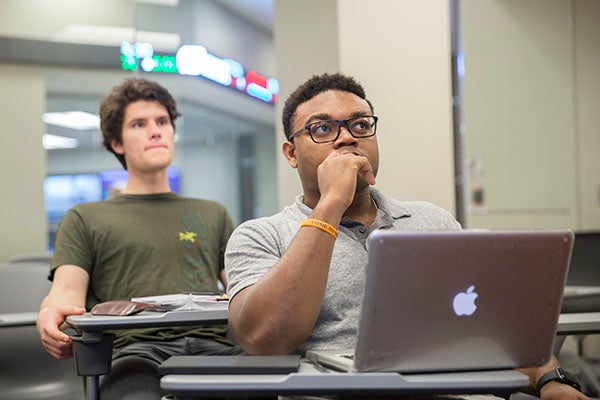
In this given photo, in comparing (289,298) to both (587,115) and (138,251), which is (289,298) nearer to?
(138,251)

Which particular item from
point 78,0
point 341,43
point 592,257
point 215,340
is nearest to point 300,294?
point 215,340

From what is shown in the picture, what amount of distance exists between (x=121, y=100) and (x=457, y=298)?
6.03ft

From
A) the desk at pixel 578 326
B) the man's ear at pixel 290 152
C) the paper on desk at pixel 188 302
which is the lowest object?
the desk at pixel 578 326

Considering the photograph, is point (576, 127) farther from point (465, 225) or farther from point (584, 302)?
point (584, 302)

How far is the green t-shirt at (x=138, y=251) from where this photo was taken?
2.40 m

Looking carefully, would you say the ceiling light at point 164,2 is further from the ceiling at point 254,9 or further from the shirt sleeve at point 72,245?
the shirt sleeve at point 72,245

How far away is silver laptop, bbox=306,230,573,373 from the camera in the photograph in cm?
116

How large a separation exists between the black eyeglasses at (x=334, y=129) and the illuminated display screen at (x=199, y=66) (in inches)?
134

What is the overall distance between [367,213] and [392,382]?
82cm

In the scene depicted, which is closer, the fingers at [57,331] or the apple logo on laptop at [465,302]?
the apple logo on laptop at [465,302]

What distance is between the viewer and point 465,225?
485 centimetres

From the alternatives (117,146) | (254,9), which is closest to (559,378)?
(117,146)

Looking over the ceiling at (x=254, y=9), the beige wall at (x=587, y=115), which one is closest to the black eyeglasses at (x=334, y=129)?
the beige wall at (x=587, y=115)

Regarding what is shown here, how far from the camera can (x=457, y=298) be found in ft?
3.92
